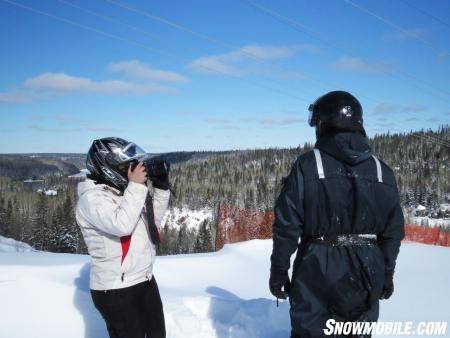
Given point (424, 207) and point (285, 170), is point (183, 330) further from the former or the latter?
point (285, 170)

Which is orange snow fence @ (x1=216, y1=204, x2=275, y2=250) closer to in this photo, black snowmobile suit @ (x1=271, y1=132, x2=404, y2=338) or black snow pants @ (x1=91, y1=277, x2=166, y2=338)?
black snow pants @ (x1=91, y1=277, x2=166, y2=338)

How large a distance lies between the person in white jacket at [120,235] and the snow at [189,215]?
301ft

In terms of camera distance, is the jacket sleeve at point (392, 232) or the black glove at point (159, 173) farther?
the black glove at point (159, 173)

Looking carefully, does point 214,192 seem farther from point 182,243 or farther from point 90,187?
point 90,187

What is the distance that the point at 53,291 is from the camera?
412 centimetres

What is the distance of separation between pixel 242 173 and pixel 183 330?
127131 millimetres

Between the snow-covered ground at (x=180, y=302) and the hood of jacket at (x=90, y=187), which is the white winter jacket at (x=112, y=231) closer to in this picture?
the hood of jacket at (x=90, y=187)

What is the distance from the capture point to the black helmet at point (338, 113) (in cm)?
233

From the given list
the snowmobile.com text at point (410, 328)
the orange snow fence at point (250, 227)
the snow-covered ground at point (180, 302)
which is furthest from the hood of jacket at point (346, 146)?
the orange snow fence at point (250, 227)

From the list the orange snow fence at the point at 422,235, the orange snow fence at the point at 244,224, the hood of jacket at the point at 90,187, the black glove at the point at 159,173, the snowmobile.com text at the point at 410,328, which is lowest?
the orange snow fence at the point at 422,235

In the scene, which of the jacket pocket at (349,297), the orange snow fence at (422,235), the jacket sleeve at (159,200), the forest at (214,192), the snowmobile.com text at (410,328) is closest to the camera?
the jacket pocket at (349,297)

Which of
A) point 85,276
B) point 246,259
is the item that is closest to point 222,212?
point 246,259

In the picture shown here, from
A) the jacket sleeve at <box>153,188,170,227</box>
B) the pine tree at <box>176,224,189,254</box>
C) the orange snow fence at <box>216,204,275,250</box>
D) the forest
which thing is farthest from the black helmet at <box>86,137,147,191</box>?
the pine tree at <box>176,224,189,254</box>

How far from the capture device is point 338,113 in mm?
2342
